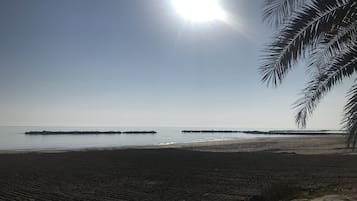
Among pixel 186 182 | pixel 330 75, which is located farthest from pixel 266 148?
pixel 330 75

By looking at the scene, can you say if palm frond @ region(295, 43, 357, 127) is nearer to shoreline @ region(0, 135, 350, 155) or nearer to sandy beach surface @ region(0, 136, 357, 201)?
sandy beach surface @ region(0, 136, 357, 201)

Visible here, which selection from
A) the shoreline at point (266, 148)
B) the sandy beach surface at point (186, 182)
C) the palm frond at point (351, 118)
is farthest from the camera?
the shoreline at point (266, 148)

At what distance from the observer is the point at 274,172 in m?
19.6

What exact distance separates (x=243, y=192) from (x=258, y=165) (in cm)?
884

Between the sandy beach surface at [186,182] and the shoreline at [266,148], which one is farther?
the shoreline at [266,148]

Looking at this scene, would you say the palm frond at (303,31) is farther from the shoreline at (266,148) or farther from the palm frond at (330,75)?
the shoreline at (266,148)

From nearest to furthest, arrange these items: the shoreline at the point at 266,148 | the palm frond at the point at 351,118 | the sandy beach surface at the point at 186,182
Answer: the palm frond at the point at 351,118 < the sandy beach surface at the point at 186,182 < the shoreline at the point at 266,148

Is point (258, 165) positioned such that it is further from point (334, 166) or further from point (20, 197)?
point (20, 197)

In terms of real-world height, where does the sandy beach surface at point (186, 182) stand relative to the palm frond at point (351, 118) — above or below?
below

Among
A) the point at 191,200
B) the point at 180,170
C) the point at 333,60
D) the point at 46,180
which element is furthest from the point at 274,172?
the point at 333,60

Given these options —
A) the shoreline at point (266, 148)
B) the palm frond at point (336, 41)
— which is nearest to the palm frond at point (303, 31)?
the palm frond at point (336, 41)

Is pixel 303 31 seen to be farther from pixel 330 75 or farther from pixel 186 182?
pixel 186 182

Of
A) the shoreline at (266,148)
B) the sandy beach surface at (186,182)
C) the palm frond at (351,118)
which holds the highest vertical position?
the palm frond at (351,118)

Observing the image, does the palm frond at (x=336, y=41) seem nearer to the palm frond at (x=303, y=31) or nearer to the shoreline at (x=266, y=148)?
the palm frond at (x=303, y=31)
